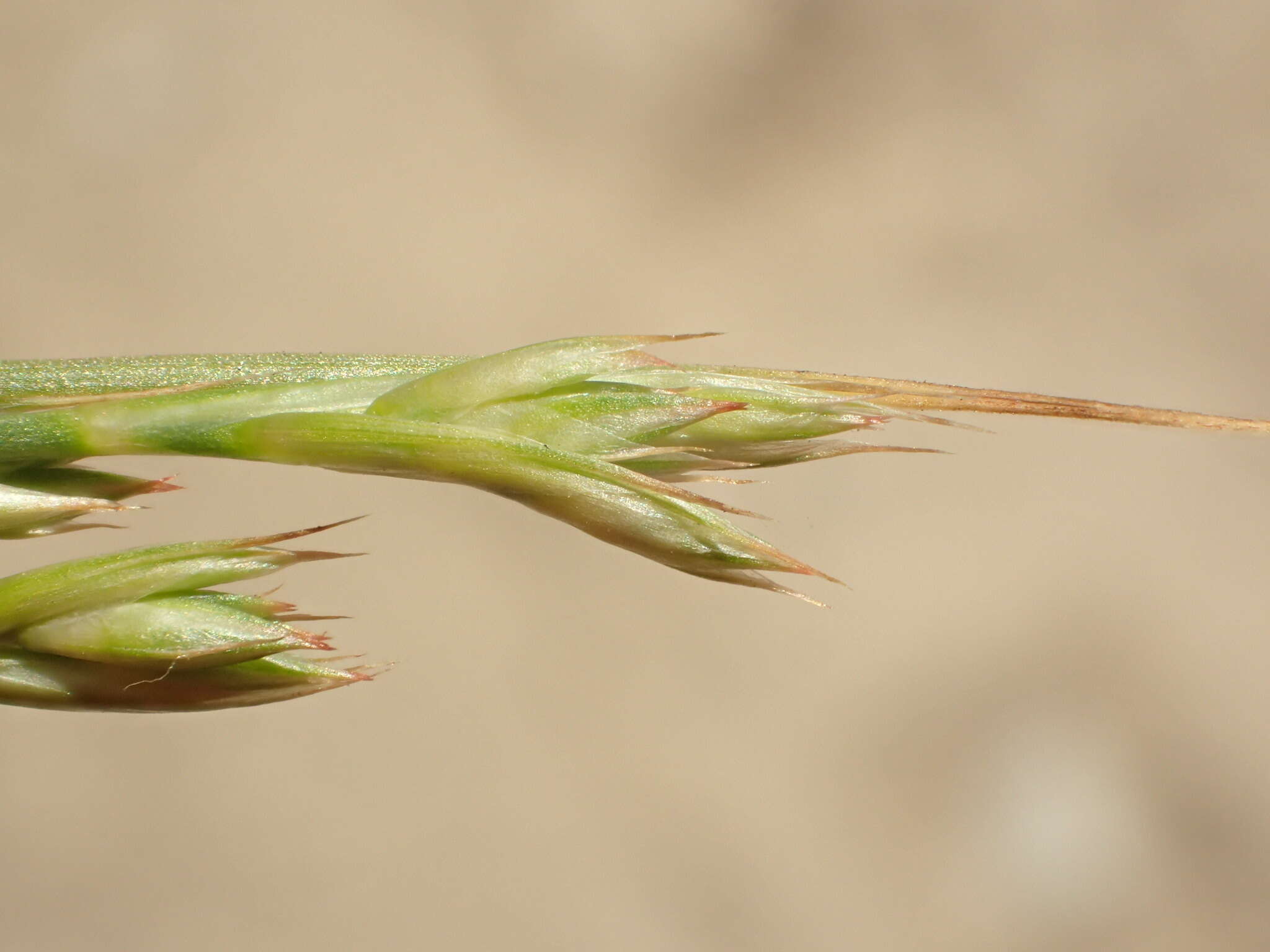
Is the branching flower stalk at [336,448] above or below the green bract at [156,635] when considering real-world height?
above

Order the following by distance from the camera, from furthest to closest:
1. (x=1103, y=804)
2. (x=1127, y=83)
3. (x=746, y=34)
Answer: (x=1127, y=83) < (x=746, y=34) < (x=1103, y=804)

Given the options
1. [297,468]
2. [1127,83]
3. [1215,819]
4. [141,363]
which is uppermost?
[1127,83]

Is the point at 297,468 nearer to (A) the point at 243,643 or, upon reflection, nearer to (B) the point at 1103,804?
(A) the point at 243,643

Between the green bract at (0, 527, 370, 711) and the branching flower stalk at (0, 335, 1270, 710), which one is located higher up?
the branching flower stalk at (0, 335, 1270, 710)

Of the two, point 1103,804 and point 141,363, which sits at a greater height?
point 141,363

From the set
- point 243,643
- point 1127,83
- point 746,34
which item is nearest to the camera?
point 243,643

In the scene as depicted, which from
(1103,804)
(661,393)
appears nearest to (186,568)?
(661,393)

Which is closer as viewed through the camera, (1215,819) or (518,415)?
(518,415)
